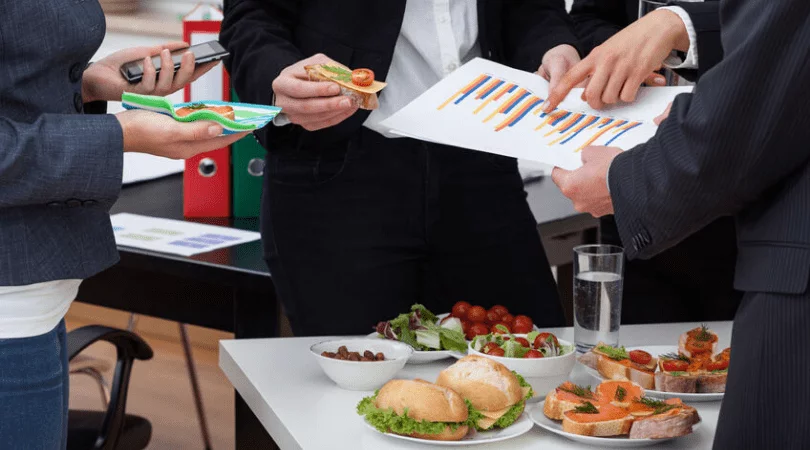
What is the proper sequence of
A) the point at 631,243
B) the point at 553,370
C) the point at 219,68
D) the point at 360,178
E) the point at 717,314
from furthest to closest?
the point at 219,68 < the point at 717,314 < the point at 360,178 < the point at 553,370 < the point at 631,243

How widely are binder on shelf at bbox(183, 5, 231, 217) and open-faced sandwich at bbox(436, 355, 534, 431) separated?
1.63m

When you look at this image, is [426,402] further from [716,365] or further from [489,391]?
[716,365]

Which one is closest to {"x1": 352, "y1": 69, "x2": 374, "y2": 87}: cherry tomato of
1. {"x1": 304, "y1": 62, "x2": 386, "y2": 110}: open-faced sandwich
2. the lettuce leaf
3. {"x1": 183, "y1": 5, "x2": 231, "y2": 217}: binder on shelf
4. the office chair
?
{"x1": 304, "y1": 62, "x2": 386, "y2": 110}: open-faced sandwich

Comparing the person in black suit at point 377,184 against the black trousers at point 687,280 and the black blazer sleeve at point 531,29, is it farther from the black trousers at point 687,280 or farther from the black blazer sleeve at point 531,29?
the black trousers at point 687,280

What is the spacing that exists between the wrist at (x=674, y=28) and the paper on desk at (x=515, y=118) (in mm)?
82

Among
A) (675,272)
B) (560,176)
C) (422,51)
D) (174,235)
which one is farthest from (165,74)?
(174,235)

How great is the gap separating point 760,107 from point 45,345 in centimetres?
86

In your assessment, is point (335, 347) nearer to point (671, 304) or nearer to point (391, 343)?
point (391, 343)

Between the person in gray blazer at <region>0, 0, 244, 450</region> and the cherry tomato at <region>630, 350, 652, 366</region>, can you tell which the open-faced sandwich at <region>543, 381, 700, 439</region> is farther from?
the person in gray blazer at <region>0, 0, 244, 450</region>

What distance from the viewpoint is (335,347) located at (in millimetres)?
1714

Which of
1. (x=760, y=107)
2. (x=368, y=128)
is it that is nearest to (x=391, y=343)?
(x=368, y=128)

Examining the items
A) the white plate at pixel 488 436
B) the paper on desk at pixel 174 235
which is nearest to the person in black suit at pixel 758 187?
the white plate at pixel 488 436

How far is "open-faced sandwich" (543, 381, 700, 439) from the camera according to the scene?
142cm

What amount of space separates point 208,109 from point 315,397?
1.49 feet
